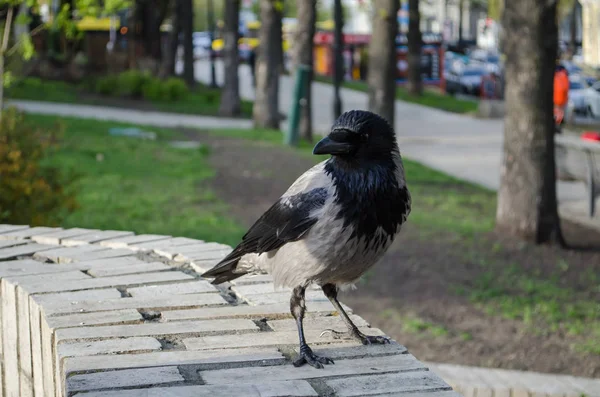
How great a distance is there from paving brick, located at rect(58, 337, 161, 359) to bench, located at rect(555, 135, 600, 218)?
7794mm

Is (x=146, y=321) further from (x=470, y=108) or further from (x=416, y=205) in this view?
(x=470, y=108)

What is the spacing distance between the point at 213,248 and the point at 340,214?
174cm

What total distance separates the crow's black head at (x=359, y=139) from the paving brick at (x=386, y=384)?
0.78 m

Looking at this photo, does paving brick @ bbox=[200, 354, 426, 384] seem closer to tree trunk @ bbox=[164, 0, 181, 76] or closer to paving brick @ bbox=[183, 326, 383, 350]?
paving brick @ bbox=[183, 326, 383, 350]

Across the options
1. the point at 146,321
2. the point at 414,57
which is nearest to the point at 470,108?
the point at 414,57

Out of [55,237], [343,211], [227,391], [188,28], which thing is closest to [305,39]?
[55,237]

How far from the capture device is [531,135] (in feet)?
29.4

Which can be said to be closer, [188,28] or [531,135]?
[531,135]

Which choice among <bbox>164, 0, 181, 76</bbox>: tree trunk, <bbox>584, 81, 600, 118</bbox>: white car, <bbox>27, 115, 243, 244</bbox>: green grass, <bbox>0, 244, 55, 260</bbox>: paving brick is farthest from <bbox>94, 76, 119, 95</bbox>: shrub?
<bbox>0, 244, 55, 260</bbox>: paving brick

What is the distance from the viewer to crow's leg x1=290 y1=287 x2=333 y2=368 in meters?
3.20

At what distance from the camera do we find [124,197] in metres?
10.8

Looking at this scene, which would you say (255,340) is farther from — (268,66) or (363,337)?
(268,66)

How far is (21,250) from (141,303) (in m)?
1.19

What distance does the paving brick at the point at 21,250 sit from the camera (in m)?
4.64
